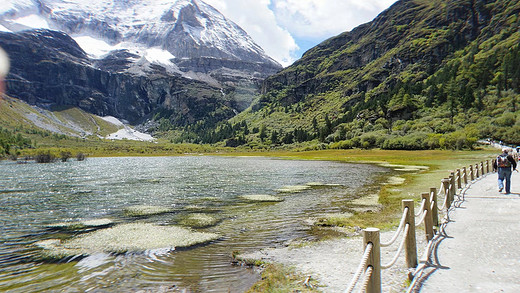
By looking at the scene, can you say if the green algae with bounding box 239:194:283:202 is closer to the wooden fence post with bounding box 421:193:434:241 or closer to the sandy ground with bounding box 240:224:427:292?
the sandy ground with bounding box 240:224:427:292

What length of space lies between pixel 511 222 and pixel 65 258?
880 inches

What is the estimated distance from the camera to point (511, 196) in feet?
75.0

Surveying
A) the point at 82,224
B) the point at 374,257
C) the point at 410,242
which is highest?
the point at 374,257

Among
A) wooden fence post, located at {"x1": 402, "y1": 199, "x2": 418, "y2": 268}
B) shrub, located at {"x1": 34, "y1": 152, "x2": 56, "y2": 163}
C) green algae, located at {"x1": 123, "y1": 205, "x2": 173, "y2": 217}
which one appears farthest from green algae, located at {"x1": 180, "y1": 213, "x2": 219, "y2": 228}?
shrub, located at {"x1": 34, "y1": 152, "x2": 56, "y2": 163}

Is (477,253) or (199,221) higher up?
(477,253)

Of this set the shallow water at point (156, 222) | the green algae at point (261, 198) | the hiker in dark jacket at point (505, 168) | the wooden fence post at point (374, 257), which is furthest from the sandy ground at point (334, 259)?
the green algae at point (261, 198)

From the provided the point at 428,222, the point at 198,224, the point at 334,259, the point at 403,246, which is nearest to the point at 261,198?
the point at 198,224

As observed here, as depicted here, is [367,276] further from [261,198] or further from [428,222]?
[261,198]

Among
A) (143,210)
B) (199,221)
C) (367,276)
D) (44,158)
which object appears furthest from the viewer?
(44,158)

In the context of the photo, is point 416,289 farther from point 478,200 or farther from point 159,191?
point 159,191

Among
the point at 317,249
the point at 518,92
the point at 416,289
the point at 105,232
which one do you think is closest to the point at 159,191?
the point at 105,232

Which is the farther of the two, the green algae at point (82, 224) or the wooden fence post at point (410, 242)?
the green algae at point (82, 224)

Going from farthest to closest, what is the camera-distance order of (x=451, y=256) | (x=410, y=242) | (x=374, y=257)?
(x=451, y=256), (x=410, y=242), (x=374, y=257)

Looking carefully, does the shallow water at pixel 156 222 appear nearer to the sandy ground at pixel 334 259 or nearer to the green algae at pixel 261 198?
the green algae at pixel 261 198
